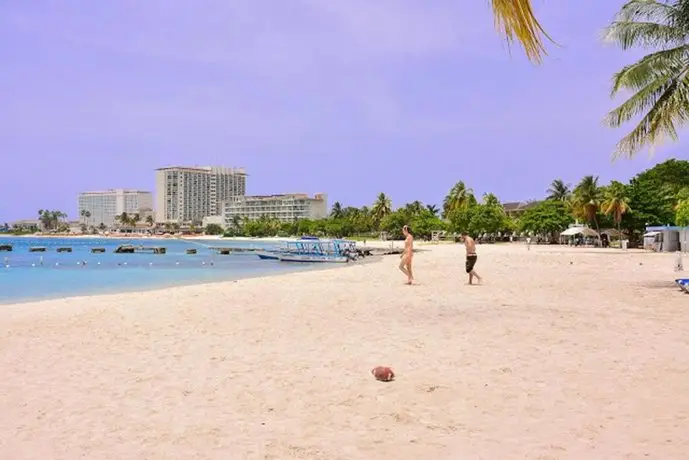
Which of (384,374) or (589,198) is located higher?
(589,198)

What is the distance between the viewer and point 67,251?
75375mm

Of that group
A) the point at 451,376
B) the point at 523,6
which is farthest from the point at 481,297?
the point at 523,6

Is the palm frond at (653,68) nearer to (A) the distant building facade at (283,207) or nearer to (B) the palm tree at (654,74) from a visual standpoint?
(B) the palm tree at (654,74)

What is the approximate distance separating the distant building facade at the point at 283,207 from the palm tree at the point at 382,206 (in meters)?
76.2

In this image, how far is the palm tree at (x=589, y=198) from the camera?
65.7 m

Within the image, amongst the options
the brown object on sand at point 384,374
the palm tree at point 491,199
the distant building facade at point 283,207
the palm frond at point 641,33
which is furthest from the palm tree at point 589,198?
the distant building facade at point 283,207

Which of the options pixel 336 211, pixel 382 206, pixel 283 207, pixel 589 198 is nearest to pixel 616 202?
pixel 589 198

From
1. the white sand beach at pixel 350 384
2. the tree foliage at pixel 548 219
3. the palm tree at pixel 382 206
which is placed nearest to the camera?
the white sand beach at pixel 350 384

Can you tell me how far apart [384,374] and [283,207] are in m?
184

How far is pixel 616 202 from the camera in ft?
193

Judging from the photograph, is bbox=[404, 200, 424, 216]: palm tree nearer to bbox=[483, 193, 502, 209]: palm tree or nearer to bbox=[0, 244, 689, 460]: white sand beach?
bbox=[483, 193, 502, 209]: palm tree

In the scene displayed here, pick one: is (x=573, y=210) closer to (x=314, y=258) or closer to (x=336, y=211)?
(x=314, y=258)

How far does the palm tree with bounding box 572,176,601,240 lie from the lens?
65.7 m

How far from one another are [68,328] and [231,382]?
16.9ft
